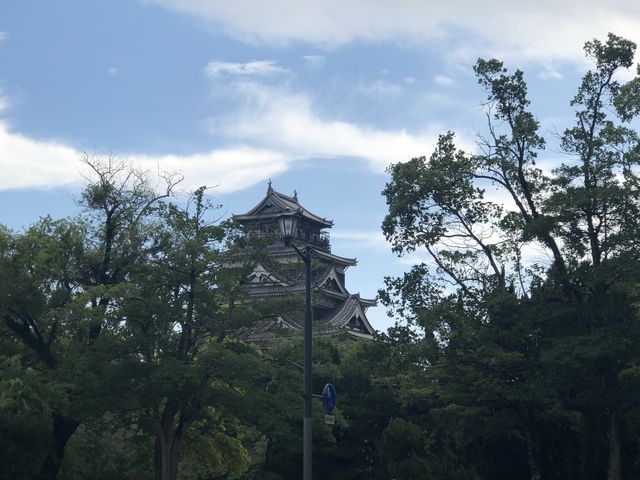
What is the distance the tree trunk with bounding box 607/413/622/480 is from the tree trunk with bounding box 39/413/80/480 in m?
15.4

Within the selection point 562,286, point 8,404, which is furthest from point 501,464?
point 8,404

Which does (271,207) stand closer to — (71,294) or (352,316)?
(352,316)

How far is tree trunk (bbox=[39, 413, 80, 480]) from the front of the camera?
85.5 ft

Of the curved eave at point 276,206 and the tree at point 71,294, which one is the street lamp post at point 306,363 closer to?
the tree at point 71,294

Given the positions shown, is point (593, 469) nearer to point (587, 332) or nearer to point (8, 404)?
point (587, 332)

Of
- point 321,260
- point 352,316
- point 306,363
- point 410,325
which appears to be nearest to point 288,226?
point 306,363

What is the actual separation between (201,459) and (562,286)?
42.8ft

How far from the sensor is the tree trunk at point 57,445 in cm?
2606

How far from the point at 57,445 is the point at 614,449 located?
53.2 feet

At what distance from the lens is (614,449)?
24.5 metres

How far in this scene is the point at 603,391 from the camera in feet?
75.8

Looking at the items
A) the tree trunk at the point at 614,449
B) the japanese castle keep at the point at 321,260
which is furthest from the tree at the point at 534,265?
the japanese castle keep at the point at 321,260

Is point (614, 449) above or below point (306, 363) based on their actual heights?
below

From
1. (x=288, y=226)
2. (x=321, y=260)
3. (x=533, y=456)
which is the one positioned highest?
(x=321, y=260)
